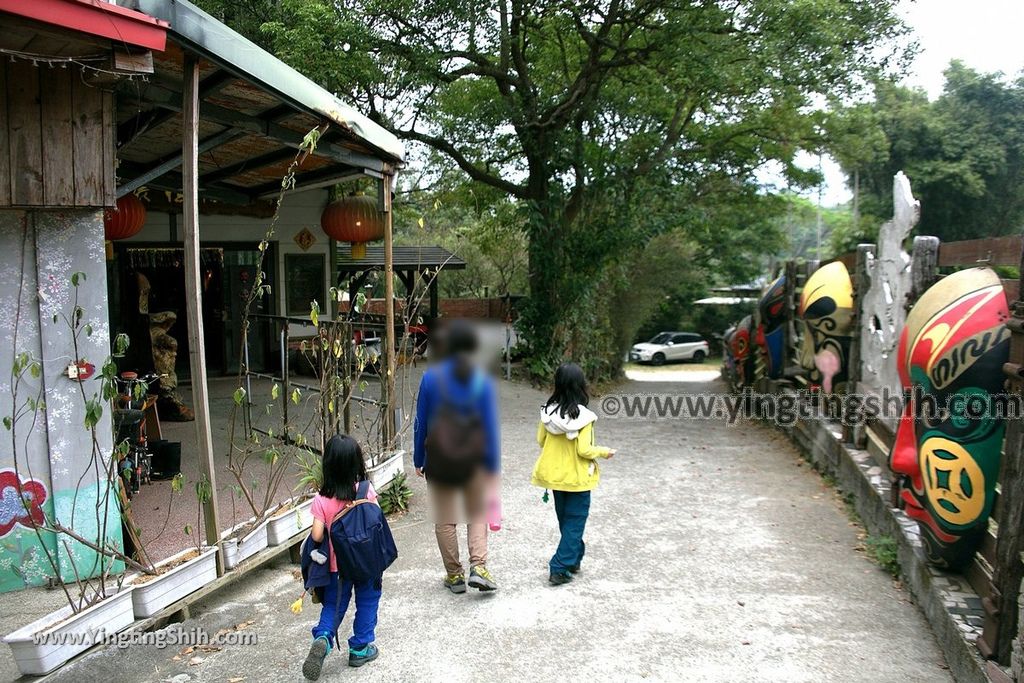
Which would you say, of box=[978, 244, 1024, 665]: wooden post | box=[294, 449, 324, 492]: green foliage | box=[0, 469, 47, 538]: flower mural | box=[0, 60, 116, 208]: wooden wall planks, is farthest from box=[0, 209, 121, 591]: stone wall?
box=[978, 244, 1024, 665]: wooden post

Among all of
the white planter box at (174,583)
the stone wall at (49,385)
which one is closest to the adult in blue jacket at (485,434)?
the white planter box at (174,583)

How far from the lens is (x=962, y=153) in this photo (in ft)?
65.4

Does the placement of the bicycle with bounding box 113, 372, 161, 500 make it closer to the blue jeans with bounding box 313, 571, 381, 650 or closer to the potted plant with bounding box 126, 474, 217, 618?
the potted plant with bounding box 126, 474, 217, 618

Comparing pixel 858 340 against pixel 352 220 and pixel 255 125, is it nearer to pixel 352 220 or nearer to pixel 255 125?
pixel 352 220

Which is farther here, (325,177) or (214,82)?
(325,177)

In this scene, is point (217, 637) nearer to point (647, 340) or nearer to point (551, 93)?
point (551, 93)

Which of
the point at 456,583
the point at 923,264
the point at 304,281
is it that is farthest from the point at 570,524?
A: the point at 304,281

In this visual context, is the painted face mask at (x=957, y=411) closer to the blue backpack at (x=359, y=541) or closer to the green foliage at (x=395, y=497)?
the blue backpack at (x=359, y=541)

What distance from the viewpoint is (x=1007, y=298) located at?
370 cm

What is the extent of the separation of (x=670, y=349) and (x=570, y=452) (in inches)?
1047

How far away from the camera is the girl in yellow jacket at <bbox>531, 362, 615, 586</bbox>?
444 cm

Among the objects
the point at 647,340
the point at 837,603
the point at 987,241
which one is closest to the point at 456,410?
the point at 837,603

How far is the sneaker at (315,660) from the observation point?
345 cm

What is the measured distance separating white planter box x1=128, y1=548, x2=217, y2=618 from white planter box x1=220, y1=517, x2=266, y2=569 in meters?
0.10
